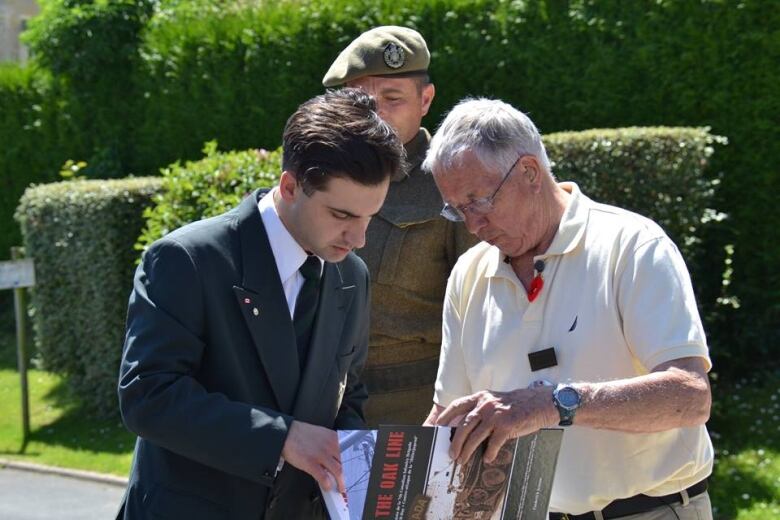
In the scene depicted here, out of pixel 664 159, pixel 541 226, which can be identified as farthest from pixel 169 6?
pixel 541 226

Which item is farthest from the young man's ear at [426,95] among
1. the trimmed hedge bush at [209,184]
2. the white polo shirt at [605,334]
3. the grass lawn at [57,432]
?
the grass lawn at [57,432]

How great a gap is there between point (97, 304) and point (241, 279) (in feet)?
23.6

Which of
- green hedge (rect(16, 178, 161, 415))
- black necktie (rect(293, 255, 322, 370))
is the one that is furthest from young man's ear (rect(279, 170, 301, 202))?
green hedge (rect(16, 178, 161, 415))

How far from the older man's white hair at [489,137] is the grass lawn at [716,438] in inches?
144

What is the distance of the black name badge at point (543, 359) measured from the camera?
109 inches

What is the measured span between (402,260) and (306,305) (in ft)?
3.73

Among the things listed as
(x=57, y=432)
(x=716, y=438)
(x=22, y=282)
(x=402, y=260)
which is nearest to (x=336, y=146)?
(x=402, y=260)

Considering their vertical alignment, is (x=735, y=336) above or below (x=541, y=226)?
below

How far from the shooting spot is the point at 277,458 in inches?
92.6

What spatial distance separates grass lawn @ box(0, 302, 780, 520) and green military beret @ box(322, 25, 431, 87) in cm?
331

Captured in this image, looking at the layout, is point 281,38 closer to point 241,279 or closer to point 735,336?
point 735,336

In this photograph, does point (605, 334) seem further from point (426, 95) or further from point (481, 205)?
point (426, 95)

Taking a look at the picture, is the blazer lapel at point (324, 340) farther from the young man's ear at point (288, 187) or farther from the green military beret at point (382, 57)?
the green military beret at point (382, 57)

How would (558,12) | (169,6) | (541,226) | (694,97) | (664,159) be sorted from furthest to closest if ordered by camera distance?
(169,6) → (558,12) → (694,97) → (664,159) → (541,226)
